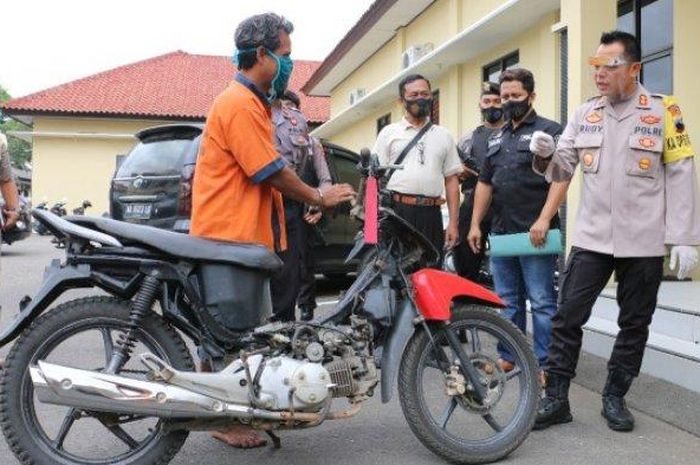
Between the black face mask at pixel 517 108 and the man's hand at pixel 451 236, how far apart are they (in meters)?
0.96

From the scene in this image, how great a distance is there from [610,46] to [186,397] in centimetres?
274

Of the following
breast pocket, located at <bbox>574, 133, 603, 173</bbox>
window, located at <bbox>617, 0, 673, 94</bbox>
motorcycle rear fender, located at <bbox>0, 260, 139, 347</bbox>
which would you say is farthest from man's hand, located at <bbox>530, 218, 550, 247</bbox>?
window, located at <bbox>617, 0, 673, 94</bbox>

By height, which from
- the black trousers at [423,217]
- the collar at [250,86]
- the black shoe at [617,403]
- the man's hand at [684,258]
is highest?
the collar at [250,86]

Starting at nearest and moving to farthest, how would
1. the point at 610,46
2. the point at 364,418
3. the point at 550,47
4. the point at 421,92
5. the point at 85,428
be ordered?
the point at 85,428 → the point at 610,46 → the point at 364,418 → the point at 421,92 → the point at 550,47

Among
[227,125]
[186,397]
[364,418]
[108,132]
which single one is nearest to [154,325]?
[186,397]

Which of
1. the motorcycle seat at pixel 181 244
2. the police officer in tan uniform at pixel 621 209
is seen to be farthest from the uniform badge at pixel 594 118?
the motorcycle seat at pixel 181 244

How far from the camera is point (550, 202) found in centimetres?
401

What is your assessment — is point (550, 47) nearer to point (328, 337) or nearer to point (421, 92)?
point (421, 92)

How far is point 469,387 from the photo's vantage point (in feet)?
10.9

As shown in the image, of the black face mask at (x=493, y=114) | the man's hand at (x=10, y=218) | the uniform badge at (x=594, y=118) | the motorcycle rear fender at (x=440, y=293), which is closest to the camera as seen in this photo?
the motorcycle rear fender at (x=440, y=293)

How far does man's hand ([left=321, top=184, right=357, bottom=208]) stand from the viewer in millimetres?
3143

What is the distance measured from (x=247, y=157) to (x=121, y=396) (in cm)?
107

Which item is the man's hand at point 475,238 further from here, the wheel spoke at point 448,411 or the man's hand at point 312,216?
the wheel spoke at point 448,411

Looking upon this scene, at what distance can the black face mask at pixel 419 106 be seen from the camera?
476 centimetres
